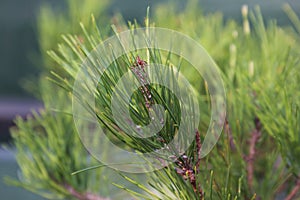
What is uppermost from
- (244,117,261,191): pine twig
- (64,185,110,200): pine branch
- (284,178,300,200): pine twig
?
(64,185,110,200): pine branch

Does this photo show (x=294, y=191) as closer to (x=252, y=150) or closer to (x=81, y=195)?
(x=252, y=150)

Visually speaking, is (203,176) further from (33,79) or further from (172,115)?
(33,79)

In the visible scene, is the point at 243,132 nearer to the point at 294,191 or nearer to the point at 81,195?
the point at 294,191

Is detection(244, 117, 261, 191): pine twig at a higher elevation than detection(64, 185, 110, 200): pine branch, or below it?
below

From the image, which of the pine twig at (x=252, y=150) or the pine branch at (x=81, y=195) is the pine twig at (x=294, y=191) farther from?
the pine branch at (x=81, y=195)

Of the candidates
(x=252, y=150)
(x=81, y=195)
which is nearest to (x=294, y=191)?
(x=252, y=150)

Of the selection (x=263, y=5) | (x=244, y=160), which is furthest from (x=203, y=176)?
(x=263, y=5)

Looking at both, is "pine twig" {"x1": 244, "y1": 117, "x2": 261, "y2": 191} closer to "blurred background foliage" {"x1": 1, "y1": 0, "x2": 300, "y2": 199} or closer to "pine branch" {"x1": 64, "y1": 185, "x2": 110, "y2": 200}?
"blurred background foliage" {"x1": 1, "y1": 0, "x2": 300, "y2": 199}

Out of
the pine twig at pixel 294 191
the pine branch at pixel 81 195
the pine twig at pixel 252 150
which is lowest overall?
the pine twig at pixel 294 191

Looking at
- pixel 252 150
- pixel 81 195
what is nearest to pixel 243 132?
pixel 252 150

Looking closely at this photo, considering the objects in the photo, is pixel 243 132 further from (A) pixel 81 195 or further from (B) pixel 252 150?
(A) pixel 81 195

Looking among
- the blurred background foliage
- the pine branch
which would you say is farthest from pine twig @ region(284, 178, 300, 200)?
the pine branch

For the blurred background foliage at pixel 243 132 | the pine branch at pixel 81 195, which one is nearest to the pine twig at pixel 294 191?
the blurred background foliage at pixel 243 132
